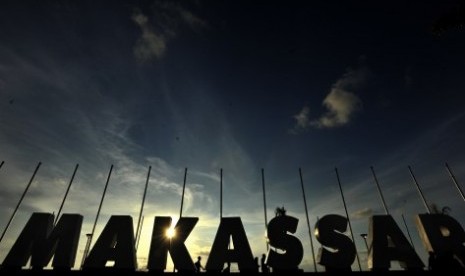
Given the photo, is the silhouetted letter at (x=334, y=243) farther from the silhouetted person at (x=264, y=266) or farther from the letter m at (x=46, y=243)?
the letter m at (x=46, y=243)

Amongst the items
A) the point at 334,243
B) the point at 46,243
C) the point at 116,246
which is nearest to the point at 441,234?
the point at 334,243

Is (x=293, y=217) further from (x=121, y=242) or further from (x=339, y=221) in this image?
(x=121, y=242)

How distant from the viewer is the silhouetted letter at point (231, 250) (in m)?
14.1

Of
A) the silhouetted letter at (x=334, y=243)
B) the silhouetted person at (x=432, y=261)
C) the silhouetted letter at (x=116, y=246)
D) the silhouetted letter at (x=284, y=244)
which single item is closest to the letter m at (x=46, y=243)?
the silhouetted letter at (x=116, y=246)

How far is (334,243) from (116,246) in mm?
12639

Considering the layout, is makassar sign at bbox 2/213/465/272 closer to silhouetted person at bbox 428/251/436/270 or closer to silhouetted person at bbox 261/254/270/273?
silhouetted person at bbox 428/251/436/270

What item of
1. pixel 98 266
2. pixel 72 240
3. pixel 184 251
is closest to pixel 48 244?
pixel 72 240

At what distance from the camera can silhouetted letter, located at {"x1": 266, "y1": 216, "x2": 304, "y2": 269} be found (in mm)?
14055

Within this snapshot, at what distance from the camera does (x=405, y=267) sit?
13773mm

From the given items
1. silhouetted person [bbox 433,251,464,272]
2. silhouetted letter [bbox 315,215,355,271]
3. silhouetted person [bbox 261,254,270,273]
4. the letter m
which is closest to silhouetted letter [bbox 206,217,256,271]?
silhouetted person [bbox 261,254,270,273]

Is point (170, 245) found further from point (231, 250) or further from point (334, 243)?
point (334, 243)

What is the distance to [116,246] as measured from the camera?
14570 mm

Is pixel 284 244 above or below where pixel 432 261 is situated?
above

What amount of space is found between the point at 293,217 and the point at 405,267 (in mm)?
6375
